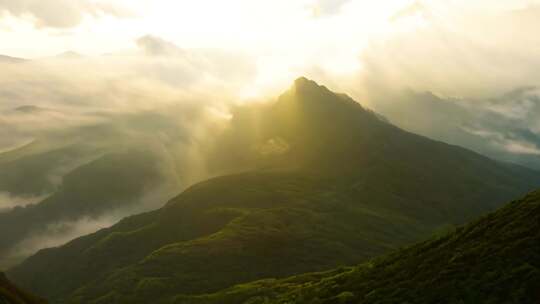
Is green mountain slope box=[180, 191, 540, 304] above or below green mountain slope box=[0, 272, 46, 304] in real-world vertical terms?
below

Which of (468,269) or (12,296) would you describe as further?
(12,296)

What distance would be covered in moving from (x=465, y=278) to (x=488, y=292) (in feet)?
22.8

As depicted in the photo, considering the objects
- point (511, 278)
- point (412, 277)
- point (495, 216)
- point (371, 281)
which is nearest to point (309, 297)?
point (371, 281)

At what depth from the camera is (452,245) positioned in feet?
292

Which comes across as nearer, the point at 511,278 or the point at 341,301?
the point at 511,278

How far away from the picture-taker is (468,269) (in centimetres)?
7262

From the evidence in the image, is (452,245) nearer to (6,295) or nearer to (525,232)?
(525,232)

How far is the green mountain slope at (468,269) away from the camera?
6321 centimetres

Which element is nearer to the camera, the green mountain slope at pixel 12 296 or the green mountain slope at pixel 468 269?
the green mountain slope at pixel 468 269

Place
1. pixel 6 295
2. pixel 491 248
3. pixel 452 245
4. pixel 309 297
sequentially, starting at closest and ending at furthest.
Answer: pixel 491 248 → pixel 452 245 → pixel 6 295 → pixel 309 297

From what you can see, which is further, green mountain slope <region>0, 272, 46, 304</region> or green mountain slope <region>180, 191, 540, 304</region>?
green mountain slope <region>0, 272, 46, 304</region>

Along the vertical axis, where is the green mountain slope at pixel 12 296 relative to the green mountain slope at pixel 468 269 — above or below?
above

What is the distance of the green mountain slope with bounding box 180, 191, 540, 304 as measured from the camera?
207 feet

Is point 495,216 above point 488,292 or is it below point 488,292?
above
